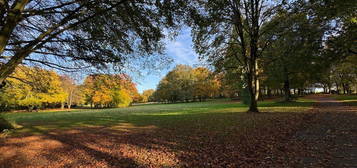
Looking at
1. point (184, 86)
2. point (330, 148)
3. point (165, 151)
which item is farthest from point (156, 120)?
point (184, 86)

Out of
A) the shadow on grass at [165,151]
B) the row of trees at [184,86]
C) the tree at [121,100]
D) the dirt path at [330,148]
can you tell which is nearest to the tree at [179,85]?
the row of trees at [184,86]

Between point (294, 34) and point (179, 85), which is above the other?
point (294, 34)

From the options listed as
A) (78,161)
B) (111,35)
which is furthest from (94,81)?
(78,161)

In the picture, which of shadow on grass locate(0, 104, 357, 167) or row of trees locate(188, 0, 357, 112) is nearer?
shadow on grass locate(0, 104, 357, 167)

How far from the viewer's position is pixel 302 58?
13.4 m

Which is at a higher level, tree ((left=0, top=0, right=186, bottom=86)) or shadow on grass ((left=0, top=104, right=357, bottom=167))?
tree ((left=0, top=0, right=186, bottom=86))

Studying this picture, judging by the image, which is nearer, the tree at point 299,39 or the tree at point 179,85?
the tree at point 299,39

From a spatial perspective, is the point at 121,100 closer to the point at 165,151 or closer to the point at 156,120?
the point at 156,120

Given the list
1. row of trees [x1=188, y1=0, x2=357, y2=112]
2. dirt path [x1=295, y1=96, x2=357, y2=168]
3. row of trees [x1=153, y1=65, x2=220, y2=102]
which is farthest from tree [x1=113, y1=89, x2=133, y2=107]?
dirt path [x1=295, y1=96, x2=357, y2=168]

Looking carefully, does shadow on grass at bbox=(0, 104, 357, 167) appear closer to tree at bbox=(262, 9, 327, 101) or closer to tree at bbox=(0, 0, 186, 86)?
tree at bbox=(0, 0, 186, 86)

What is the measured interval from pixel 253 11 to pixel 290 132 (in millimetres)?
11058

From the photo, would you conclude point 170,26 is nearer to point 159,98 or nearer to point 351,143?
point 351,143

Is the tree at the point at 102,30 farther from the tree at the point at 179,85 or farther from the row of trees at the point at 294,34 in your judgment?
the tree at the point at 179,85

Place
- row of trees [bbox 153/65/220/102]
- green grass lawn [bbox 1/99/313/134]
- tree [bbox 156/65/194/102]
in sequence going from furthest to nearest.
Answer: tree [bbox 156/65/194/102] → row of trees [bbox 153/65/220/102] → green grass lawn [bbox 1/99/313/134]
